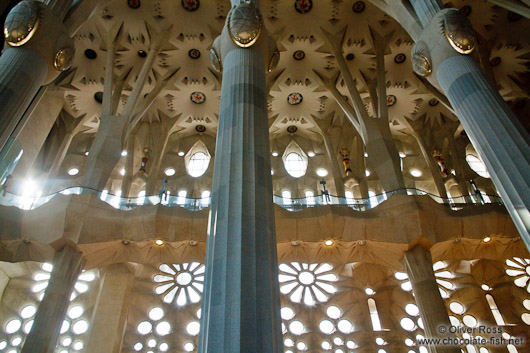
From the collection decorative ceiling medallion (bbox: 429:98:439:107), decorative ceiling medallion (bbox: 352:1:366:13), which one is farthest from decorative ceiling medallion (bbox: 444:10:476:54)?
decorative ceiling medallion (bbox: 429:98:439:107)

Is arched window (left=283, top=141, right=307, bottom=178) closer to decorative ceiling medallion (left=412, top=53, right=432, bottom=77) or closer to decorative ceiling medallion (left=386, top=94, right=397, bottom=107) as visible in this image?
decorative ceiling medallion (left=386, top=94, right=397, bottom=107)

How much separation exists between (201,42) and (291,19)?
12.3 ft

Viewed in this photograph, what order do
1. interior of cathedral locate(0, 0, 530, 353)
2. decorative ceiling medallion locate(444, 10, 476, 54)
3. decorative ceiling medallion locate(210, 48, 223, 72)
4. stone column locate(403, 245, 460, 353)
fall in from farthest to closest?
1. stone column locate(403, 245, 460, 353)
2. decorative ceiling medallion locate(444, 10, 476, 54)
3. decorative ceiling medallion locate(210, 48, 223, 72)
4. interior of cathedral locate(0, 0, 530, 353)

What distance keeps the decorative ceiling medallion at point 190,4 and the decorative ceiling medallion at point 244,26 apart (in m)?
8.35

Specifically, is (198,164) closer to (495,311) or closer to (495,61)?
(495,311)

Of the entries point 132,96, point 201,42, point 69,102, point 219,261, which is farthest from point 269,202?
point 69,102

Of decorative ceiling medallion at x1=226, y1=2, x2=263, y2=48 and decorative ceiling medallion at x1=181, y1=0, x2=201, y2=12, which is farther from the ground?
decorative ceiling medallion at x1=181, y1=0, x2=201, y2=12

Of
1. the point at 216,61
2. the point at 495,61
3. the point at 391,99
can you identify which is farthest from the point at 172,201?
the point at 495,61

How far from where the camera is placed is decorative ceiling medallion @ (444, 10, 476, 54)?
870 centimetres

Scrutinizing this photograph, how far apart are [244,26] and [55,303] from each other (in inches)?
309

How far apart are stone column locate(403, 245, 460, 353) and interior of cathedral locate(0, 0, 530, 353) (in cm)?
4

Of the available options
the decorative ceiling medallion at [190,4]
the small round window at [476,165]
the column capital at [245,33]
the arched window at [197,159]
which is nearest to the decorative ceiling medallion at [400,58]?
the small round window at [476,165]

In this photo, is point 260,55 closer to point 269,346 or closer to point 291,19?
point 269,346

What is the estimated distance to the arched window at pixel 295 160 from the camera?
18.6m
